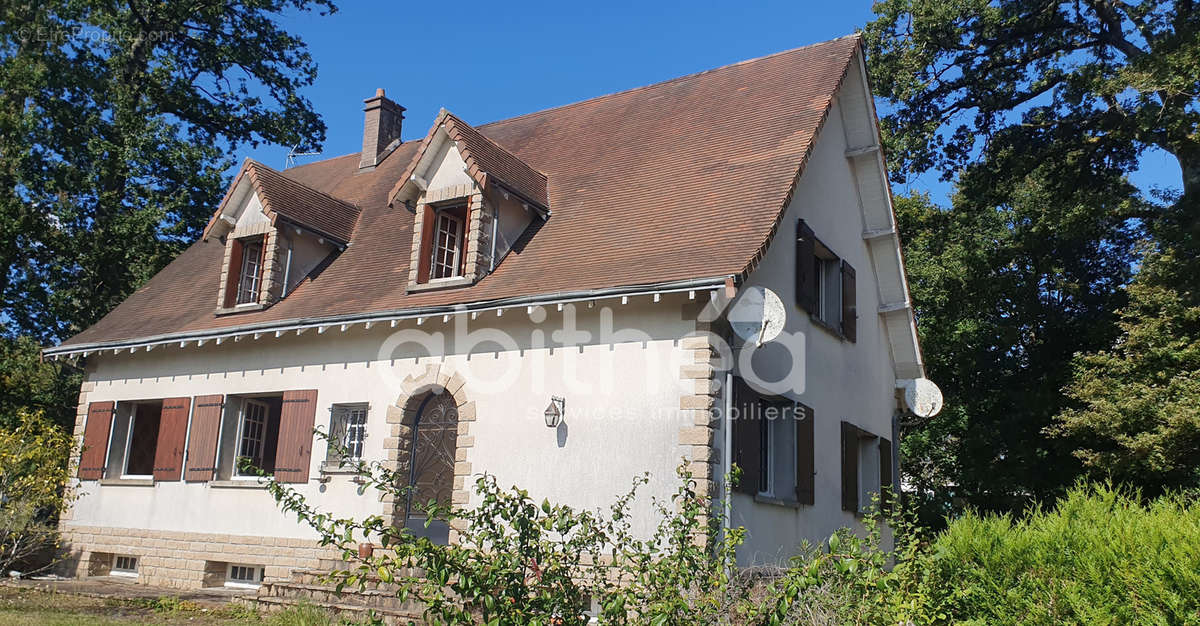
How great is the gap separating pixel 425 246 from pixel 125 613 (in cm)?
554

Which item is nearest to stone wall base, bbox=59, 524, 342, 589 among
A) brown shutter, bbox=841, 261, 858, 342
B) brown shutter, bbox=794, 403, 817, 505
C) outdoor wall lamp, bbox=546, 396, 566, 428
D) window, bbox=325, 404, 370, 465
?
window, bbox=325, 404, 370, 465

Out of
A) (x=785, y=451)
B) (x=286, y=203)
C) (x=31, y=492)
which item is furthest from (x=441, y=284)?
(x=31, y=492)

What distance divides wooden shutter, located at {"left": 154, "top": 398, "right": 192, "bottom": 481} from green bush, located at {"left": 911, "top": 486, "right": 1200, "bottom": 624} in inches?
442

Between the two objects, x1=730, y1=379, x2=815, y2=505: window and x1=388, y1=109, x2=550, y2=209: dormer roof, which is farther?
x1=388, y1=109, x2=550, y2=209: dormer roof

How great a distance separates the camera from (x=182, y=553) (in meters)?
13.2

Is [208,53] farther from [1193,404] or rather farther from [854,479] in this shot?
[1193,404]

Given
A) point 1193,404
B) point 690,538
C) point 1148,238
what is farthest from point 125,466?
point 1148,238

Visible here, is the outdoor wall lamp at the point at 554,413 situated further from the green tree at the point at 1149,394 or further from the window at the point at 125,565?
the green tree at the point at 1149,394

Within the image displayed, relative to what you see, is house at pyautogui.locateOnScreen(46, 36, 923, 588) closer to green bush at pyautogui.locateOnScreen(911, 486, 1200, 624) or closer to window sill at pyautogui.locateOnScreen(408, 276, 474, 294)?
window sill at pyautogui.locateOnScreen(408, 276, 474, 294)

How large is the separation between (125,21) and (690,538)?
20.7 m

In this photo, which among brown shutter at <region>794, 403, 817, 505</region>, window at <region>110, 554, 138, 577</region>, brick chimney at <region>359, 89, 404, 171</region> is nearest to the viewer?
brown shutter at <region>794, 403, 817, 505</region>

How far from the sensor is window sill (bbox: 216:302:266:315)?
1370 centimetres

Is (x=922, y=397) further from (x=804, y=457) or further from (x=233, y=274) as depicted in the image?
(x=233, y=274)

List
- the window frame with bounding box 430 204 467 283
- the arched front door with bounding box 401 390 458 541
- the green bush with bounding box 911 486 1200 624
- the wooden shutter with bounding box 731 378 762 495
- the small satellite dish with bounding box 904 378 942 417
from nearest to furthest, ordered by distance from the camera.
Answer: the green bush with bounding box 911 486 1200 624 → the wooden shutter with bounding box 731 378 762 495 → the arched front door with bounding box 401 390 458 541 → the window frame with bounding box 430 204 467 283 → the small satellite dish with bounding box 904 378 942 417
